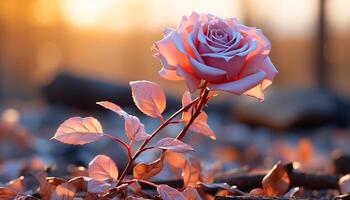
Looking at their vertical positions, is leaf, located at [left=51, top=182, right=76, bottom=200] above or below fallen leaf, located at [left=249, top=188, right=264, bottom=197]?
above

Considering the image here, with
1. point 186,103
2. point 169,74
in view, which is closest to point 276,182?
point 186,103

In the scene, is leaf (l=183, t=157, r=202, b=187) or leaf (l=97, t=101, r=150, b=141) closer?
leaf (l=97, t=101, r=150, b=141)

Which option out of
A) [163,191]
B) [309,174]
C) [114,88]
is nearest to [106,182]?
[163,191]

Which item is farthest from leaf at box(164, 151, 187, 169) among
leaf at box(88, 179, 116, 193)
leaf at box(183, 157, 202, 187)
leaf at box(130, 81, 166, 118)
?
leaf at box(88, 179, 116, 193)

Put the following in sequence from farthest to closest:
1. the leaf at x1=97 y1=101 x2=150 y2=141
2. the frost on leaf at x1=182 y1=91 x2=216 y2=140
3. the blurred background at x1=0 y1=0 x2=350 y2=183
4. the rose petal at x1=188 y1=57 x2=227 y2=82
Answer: the blurred background at x1=0 y1=0 x2=350 y2=183
the frost on leaf at x1=182 y1=91 x2=216 y2=140
the leaf at x1=97 y1=101 x2=150 y2=141
the rose petal at x1=188 y1=57 x2=227 y2=82

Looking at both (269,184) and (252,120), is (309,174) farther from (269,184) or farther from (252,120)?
(252,120)

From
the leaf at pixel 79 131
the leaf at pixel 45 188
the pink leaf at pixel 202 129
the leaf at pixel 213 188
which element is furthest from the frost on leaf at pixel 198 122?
the leaf at pixel 45 188

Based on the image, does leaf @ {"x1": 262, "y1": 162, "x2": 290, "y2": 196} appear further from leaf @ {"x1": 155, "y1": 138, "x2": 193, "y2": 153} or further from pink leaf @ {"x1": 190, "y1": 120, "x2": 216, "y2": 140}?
leaf @ {"x1": 155, "y1": 138, "x2": 193, "y2": 153}
